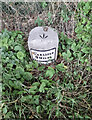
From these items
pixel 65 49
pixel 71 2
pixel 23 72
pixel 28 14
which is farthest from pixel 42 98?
pixel 71 2

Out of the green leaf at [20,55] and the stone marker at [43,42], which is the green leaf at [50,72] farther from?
the green leaf at [20,55]

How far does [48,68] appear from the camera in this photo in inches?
64.9

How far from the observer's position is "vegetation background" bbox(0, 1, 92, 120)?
1483 mm

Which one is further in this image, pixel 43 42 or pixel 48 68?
pixel 48 68

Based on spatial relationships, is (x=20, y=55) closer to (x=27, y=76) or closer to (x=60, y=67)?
(x=27, y=76)

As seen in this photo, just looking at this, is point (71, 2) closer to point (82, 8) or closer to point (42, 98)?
point (82, 8)

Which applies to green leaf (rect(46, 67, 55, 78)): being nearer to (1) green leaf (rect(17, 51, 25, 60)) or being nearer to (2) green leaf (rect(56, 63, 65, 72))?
(2) green leaf (rect(56, 63, 65, 72))

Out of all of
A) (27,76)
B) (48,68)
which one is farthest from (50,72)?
(27,76)

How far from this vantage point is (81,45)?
6.16 feet

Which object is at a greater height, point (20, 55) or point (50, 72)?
point (20, 55)

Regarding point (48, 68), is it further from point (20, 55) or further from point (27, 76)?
point (20, 55)

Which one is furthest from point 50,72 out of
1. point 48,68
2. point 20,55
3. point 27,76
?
point 20,55

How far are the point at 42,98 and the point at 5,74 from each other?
1.38 feet

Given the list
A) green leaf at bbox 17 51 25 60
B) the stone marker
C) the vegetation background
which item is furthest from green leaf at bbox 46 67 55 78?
green leaf at bbox 17 51 25 60
